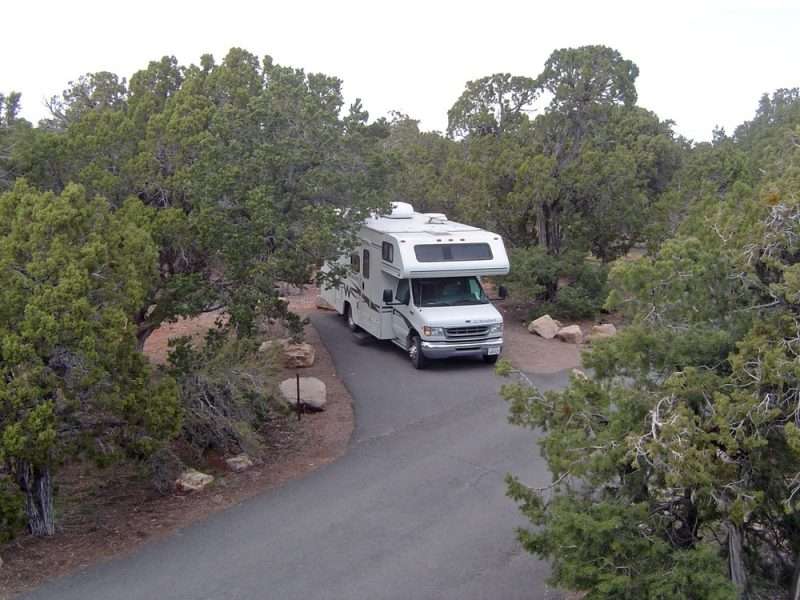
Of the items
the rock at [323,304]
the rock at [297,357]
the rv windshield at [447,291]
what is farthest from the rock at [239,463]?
the rock at [323,304]

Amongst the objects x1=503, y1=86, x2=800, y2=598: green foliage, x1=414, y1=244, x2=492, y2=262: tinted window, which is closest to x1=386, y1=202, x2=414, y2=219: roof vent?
x1=414, y1=244, x2=492, y2=262: tinted window

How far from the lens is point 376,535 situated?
1005 centimetres

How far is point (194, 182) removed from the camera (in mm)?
13023

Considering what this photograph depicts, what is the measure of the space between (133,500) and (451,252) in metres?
9.09

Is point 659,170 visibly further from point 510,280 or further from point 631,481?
point 631,481

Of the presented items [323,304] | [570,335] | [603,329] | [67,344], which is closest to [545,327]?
[570,335]

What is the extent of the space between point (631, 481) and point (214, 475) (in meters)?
7.13

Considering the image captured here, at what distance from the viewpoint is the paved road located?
28.7 feet

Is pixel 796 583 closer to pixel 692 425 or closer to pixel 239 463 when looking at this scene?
pixel 692 425

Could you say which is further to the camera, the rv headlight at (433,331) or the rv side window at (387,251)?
the rv side window at (387,251)

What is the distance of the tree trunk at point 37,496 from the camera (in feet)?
32.5

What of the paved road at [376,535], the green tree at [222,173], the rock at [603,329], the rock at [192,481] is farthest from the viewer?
the rock at [603,329]

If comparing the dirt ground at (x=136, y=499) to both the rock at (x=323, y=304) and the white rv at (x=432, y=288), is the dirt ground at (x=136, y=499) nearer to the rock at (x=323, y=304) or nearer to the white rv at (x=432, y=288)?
the white rv at (x=432, y=288)

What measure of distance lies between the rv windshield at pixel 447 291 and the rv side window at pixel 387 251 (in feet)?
2.34
